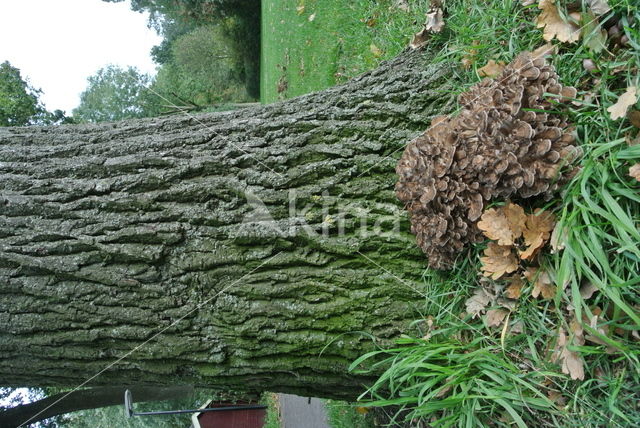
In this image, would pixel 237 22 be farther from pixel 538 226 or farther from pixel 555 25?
pixel 538 226

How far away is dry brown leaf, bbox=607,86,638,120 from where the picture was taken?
1836 millimetres

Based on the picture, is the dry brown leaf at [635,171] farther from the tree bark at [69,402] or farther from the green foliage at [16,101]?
the green foliage at [16,101]

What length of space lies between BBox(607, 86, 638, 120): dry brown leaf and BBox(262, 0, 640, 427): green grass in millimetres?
46

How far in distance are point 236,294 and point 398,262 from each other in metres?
0.89

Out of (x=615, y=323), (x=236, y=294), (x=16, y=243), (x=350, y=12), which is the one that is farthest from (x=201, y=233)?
(x=350, y=12)

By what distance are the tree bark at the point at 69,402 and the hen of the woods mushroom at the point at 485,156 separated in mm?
2314

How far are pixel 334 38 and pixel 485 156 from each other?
5095 millimetres

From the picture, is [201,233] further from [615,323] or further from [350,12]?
[350,12]

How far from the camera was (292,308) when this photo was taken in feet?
7.98

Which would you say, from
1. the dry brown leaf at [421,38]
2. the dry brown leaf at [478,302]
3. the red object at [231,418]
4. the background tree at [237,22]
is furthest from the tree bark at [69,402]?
the background tree at [237,22]

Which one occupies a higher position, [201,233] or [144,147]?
[144,147]

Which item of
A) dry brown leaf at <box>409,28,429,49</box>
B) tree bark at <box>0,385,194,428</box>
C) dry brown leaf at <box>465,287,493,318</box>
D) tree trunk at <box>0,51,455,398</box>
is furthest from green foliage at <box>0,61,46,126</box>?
dry brown leaf at <box>465,287,493,318</box>

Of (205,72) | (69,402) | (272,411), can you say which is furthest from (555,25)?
(205,72)

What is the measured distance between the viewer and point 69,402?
143 inches
